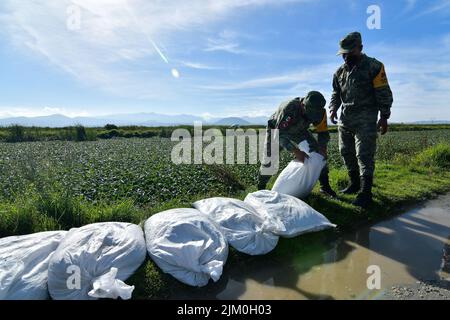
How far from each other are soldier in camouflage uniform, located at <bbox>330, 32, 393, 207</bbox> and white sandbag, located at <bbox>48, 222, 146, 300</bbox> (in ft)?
10.1

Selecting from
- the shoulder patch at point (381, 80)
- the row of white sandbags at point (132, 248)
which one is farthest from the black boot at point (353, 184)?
the row of white sandbags at point (132, 248)

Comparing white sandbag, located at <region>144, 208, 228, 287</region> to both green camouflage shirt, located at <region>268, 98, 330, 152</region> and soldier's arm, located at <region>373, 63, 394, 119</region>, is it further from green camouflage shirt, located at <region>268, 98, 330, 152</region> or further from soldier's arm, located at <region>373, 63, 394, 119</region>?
soldier's arm, located at <region>373, 63, 394, 119</region>

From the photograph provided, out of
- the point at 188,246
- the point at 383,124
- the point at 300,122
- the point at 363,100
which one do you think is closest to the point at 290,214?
the point at 188,246

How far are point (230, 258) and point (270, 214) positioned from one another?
26.5 inches

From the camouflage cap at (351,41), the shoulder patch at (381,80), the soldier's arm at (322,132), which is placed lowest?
the soldier's arm at (322,132)

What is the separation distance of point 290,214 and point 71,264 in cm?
216

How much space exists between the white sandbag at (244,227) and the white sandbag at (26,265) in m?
1.47

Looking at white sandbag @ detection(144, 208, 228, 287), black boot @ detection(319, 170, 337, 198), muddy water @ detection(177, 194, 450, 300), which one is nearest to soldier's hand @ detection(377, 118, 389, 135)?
black boot @ detection(319, 170, 337, 198)

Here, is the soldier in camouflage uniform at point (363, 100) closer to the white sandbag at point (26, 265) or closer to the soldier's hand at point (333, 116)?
the soldier's hand at point (333, 116)

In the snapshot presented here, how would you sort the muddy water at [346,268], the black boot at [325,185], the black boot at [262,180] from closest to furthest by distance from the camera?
the muddy water at [346,268] → the black boot at [325,185] → the black boot at [262,180]

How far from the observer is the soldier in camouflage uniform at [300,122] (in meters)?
4.34

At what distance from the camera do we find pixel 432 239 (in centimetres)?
364

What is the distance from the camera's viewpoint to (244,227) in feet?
10.4

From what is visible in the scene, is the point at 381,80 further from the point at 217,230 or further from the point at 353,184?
the point at 217,230
